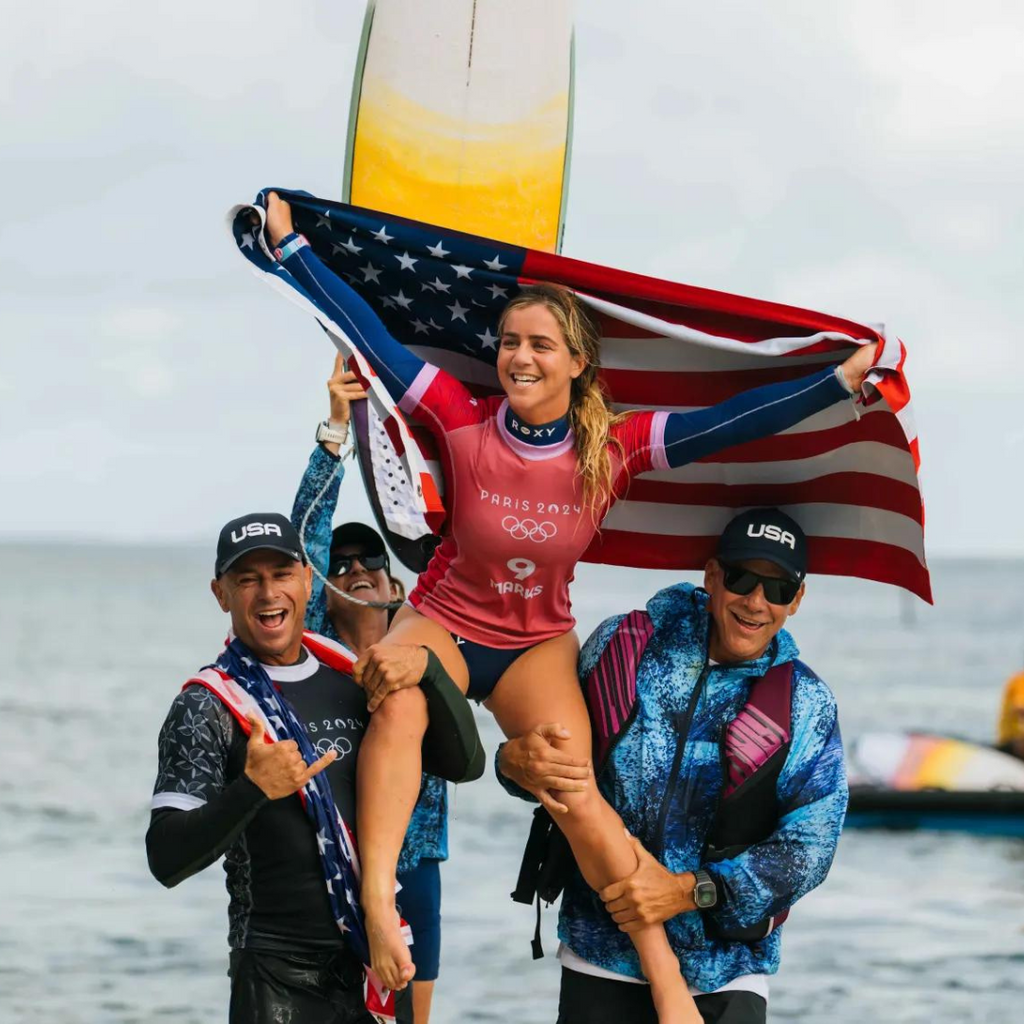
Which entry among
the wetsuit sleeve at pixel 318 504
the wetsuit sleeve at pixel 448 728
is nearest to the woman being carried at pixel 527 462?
the wetsuit sleeve at pixel 448 728

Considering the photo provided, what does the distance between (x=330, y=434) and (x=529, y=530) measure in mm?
854

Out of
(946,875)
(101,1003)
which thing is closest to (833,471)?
(101,1003)

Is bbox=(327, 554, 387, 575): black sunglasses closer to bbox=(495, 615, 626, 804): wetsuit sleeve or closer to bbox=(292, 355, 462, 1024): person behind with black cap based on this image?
bbox=(292, 355, 462, 1024): person behind with black cap

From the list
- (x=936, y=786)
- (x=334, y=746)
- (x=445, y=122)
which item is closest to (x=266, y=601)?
(x=334, y=746)

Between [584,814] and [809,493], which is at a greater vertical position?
[809,493]

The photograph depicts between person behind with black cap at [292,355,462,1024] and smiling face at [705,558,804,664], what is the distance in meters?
1.31

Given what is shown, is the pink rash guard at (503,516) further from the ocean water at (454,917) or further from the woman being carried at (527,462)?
the ocean water at (454,917)

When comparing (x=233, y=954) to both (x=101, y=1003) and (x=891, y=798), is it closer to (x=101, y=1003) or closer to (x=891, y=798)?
(x=101, y=1003)

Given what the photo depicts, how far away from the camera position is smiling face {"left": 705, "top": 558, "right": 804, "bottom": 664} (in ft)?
16.0

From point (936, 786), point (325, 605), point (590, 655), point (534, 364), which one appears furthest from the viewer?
point (936, 786)

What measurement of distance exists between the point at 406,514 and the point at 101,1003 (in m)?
7.50

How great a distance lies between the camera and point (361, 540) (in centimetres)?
602

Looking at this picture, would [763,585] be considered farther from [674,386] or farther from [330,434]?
[330,434]

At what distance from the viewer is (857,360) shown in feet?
16.1
